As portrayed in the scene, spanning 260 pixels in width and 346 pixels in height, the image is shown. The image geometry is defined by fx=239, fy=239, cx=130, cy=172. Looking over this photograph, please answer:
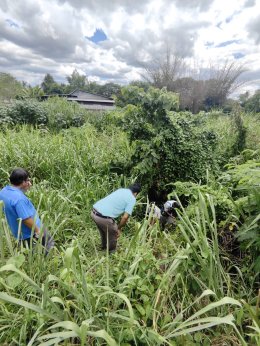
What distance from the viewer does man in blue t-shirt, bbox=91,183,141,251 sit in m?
3.39

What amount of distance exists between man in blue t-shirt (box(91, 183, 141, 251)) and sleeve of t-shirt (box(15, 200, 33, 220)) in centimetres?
103

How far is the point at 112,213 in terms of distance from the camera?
11.2ft

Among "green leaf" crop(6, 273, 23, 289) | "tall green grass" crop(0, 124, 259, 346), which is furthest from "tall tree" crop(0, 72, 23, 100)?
"green leaf" crop(6, 273, 23, 289)

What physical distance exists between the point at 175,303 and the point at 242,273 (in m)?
0.68

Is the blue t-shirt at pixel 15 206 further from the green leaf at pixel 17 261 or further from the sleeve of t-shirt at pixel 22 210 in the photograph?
the green leaf at pixel 17 261

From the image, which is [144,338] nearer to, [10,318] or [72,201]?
[10,318]

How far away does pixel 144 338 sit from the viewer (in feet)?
4.86

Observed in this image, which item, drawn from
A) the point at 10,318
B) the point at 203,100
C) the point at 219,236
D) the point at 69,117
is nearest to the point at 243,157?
the point at 219,236

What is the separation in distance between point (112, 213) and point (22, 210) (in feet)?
4.07

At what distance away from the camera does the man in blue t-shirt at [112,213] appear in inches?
133

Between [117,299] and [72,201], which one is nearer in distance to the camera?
[117,299]

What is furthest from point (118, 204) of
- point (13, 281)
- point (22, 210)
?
point (13, 281)

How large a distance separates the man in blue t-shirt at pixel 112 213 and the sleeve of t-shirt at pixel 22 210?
1.03 m

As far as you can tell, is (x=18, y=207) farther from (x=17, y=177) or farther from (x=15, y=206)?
(x=17, y=177)
